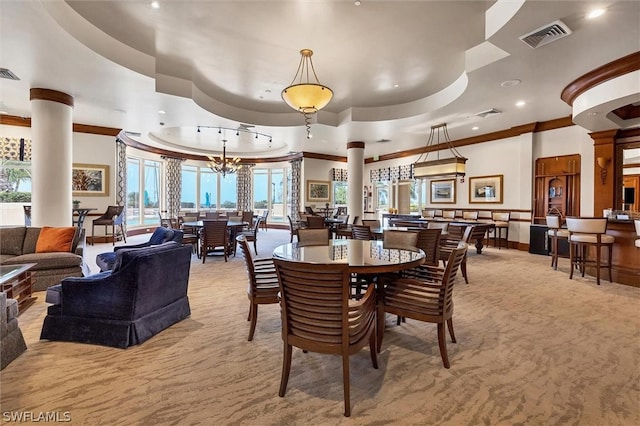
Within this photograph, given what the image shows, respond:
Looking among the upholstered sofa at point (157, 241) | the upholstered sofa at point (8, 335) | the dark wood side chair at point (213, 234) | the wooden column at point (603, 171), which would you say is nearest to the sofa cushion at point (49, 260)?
the upholstered sofa at point (157, 241)

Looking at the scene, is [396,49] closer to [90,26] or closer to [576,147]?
[90,26]

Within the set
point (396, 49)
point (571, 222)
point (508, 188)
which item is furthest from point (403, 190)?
point (396, 49)

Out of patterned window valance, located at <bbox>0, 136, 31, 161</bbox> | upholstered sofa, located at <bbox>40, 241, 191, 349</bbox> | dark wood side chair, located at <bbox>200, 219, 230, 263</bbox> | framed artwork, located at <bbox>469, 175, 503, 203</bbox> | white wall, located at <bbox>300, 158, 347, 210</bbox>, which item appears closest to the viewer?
upholstered sofa, located at <bbox>40, 241, 191, 349</bbox>

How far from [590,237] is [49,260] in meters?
8.29

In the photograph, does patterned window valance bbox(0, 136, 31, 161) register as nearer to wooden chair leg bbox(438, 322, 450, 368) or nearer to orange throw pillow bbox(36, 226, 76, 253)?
orange throw pillow bbox(36, 226, 76, 253)

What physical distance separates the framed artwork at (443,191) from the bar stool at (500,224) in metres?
1.61

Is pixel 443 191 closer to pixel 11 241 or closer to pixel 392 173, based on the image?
pixel 392 173

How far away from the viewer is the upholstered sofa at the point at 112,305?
8.84ft

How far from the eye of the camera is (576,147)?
7.38 metres

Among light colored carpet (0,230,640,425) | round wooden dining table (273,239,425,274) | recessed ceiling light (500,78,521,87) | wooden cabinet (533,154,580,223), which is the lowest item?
light colored carpet (0,230,640,425)

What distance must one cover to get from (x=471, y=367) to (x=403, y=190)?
34.2 feet

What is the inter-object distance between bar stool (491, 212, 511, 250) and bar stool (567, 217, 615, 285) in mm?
2991

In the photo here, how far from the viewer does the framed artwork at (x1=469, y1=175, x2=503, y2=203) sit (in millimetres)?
8963

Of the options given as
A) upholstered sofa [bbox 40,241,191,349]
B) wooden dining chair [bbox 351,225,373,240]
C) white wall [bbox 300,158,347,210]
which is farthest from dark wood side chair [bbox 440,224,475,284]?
white wall [bbox 300,158,347,210]
